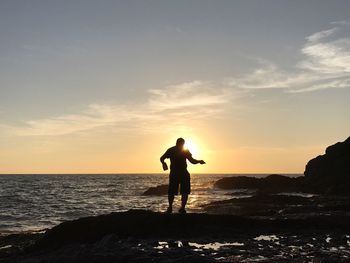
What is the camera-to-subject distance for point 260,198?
38438 millimetres

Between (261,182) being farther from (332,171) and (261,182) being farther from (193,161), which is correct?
(193,161)

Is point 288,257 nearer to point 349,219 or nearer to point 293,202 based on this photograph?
point 349,219

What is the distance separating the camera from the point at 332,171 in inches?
2363

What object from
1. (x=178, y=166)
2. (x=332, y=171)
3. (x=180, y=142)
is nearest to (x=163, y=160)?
(x=178, y=166)

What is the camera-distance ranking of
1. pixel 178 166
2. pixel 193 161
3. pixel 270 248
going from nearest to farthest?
pixel 270 248 → pixel 178 166 → pixel 193 161

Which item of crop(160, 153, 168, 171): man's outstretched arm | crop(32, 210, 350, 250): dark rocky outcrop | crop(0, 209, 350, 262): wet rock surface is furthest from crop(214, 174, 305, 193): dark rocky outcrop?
crop(0, 209, 350, 262): wet rock surface

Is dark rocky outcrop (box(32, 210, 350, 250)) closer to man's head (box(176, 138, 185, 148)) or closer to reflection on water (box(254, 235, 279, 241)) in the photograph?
reflection on water (box(254, 235, 279, 241))

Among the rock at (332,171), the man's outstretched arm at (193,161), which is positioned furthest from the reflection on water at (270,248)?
the rock at (332,171)

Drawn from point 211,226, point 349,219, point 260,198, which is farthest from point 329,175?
point 211,226

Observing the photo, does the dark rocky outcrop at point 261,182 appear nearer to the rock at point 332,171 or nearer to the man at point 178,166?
the rock at point 332,171

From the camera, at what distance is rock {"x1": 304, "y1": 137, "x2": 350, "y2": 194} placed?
2063 inches

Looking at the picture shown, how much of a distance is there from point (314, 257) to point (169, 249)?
11.2 ft

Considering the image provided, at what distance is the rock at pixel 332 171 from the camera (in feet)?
172

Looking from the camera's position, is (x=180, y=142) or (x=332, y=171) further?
(x=332, y=171)
